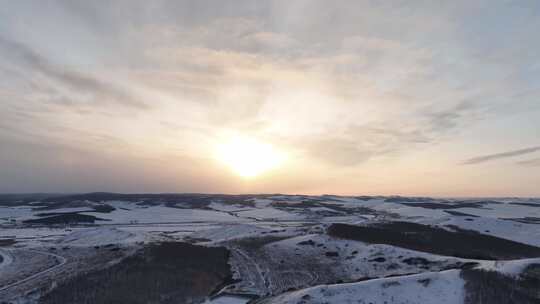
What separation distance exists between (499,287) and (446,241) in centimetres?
3038

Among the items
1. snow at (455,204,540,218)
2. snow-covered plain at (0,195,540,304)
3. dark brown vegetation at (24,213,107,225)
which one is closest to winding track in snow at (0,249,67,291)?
snow-covered plain at (0,195,540,304)

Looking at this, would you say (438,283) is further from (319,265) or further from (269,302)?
(319,265)

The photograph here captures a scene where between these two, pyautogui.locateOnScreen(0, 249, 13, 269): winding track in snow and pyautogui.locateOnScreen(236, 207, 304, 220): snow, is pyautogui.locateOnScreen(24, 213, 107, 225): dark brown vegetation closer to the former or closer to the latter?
pyautogui.locateOnScreen(236, 207, 304, 220): snow

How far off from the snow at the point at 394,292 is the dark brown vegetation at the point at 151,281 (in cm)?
787

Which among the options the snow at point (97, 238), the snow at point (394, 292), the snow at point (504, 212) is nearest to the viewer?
the snow at point (394, 292)

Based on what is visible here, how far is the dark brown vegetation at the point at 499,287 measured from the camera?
23656 mm

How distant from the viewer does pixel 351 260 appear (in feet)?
132

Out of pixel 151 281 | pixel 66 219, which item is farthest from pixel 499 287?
pixel 66 219

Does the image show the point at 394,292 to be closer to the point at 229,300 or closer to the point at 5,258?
the point at 229,300

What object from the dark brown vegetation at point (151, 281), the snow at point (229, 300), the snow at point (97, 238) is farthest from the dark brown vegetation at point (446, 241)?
the snow at point (97, 238)

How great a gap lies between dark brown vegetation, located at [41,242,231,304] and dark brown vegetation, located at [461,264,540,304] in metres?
18.8

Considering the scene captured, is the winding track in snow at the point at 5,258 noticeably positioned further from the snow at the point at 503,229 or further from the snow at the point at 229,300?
the snow at the point at 503,229

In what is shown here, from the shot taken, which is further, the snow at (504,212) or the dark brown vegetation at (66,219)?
the snow at (504,212)

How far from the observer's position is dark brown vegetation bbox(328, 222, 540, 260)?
45844 mm
